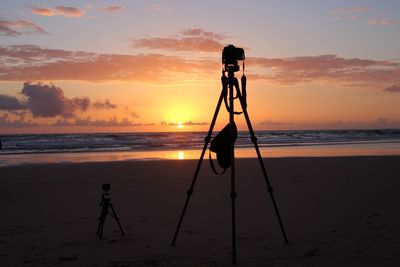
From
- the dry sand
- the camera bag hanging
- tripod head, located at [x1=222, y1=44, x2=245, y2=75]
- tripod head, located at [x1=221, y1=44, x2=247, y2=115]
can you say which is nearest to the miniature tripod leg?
the dry sand

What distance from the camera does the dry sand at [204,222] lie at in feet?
18.9

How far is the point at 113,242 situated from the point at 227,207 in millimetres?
3223

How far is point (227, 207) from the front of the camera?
29.9 ft

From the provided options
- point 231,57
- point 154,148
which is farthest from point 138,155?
point 231,57

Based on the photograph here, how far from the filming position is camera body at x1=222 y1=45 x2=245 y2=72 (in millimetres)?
6062

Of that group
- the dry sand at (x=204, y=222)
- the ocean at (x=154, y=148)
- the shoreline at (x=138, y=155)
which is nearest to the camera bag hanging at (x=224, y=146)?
the dry sand at (x=204, y=222)

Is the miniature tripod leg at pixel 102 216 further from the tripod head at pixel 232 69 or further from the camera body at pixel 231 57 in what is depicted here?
the camera body at pixel 231 57

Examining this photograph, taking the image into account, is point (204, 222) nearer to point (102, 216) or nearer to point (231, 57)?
point (102, 216)

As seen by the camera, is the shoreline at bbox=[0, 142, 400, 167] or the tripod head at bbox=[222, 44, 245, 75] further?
the shoreline at bbox=[0, 142, 400, 167]

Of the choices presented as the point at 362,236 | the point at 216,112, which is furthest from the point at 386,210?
the point at 216,112

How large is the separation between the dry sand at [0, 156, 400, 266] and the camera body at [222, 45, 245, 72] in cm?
→ 262

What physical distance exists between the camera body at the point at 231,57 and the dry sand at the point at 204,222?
2.62m

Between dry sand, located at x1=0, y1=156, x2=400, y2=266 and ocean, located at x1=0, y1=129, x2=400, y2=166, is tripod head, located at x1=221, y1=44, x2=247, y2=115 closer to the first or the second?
dry sand, located at x1=0, y1=156, x2=400, y2=266

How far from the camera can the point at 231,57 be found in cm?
605
